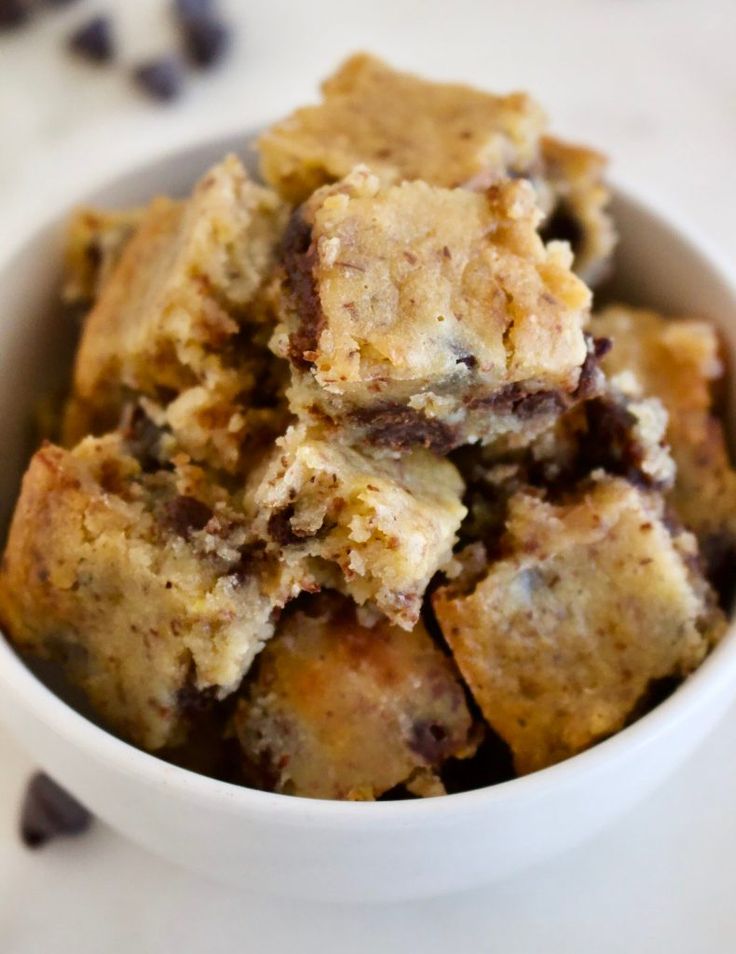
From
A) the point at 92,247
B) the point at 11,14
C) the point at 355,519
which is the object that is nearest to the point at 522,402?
the point at 355,519

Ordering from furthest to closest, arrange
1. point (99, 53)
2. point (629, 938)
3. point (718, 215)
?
point (99, 53) < point (718, 215) < point (629, 938)

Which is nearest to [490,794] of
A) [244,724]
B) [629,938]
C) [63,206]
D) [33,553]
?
[244,724]

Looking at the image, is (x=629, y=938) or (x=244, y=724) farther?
(x=629, y=938)

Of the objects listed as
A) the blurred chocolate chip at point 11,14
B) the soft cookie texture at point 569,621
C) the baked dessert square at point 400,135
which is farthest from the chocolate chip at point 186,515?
the blurred chocolate chip at point 11,14

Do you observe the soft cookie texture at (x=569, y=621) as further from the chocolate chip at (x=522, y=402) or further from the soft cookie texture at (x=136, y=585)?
the soft cookie texture at (x=136, y=585)

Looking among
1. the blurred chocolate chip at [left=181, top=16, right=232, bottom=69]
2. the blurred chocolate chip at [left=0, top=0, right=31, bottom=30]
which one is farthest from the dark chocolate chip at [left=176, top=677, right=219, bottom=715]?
the blurred chocolate chip at [left=0, top=0, right=31, bottom=30]

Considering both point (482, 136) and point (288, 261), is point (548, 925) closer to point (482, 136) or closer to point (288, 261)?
point (288, 261)
